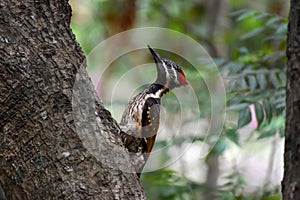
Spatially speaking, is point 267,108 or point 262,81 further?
point 262,81

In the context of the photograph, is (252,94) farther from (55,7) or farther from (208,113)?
(55,7)

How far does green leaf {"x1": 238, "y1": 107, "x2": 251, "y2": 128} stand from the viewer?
3238mm

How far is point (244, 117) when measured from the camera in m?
3.25

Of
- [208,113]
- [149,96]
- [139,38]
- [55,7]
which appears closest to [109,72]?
[139,38]

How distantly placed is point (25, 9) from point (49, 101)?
0.32 meters

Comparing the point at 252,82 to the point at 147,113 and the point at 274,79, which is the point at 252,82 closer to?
the point at 274,79

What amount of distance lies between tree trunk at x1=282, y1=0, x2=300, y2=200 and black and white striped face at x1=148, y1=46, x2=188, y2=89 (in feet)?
3.42

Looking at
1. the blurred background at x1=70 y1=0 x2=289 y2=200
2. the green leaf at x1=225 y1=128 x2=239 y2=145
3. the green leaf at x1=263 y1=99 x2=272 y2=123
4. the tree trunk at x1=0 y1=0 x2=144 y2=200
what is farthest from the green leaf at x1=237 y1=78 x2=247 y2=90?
the tree trunk at x1=0 y1=0 x2=144 y2=200

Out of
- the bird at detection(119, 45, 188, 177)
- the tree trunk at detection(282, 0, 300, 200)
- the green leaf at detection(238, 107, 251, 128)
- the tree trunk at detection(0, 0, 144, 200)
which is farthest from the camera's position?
the green leaf at detection(238, 107, 251, 128)

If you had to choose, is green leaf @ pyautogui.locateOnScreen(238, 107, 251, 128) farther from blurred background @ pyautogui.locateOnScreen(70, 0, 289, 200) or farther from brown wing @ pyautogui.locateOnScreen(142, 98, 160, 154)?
brown wing @ pyautogui.locateOnScreen(142, 98, 160, 154)

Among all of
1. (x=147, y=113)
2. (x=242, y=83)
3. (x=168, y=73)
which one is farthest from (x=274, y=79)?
(x=147, y=113)

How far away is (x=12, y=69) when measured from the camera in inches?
84.3

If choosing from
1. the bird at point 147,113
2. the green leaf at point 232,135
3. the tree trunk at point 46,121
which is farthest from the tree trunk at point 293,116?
the green leaf at point 232,135

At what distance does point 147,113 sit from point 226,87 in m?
1.08
